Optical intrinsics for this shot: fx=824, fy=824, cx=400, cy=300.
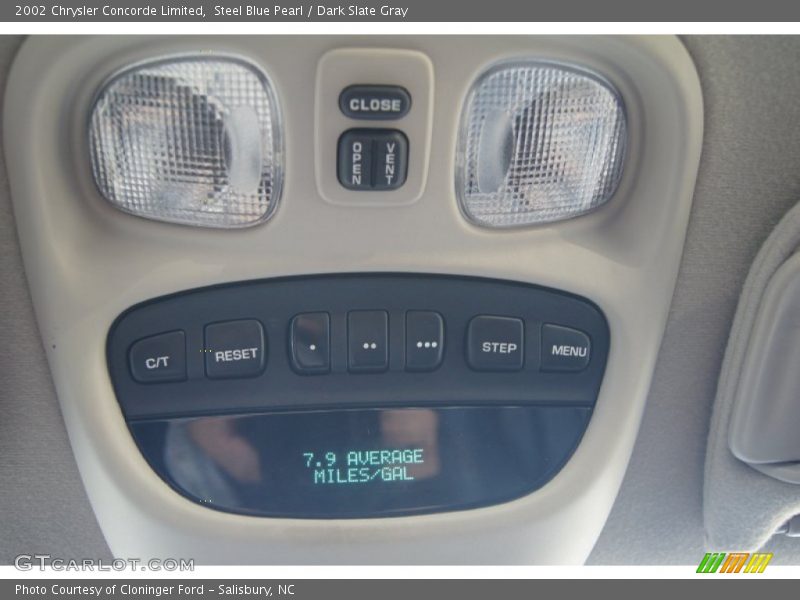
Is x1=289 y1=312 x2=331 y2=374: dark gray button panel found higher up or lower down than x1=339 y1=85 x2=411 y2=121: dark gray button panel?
lower down

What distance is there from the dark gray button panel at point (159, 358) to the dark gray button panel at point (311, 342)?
0.10m

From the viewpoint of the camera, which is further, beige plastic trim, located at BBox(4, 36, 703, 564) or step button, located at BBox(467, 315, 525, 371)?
step button, located at BBox(467, 315, 525, 371)

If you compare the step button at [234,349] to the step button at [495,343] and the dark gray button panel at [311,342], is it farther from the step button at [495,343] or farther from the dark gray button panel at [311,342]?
the step button at [495,343]

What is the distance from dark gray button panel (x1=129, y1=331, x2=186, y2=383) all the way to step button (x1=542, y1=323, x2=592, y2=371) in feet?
1.06

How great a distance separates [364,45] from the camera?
0.62m

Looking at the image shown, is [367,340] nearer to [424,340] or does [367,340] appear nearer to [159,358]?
[424,340]

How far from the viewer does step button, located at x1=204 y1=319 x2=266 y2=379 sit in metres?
0.72

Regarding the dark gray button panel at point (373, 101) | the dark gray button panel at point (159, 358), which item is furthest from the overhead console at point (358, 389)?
the dark gray button panel at point (373, 101)

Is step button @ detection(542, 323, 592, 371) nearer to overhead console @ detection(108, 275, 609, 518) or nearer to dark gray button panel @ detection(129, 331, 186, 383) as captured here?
overhead console @ detection(108, 275, 609, 518)

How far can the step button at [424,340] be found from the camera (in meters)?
0.73

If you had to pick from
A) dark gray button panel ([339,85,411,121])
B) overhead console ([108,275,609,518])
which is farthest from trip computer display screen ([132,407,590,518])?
dark gray button panel ([339,85,411,121])

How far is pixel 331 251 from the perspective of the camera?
2.29 ft

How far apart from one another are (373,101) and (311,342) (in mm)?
220

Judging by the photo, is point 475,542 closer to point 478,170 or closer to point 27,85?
point 478,170
